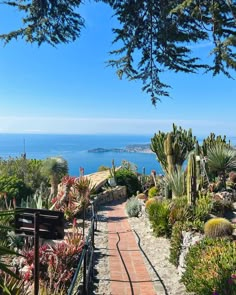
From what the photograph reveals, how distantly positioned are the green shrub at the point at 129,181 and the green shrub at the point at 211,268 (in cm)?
1241

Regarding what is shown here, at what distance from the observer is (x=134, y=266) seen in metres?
7.01

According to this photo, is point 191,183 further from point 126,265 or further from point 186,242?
point 126,265

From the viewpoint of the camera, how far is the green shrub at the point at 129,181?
18.3 metres

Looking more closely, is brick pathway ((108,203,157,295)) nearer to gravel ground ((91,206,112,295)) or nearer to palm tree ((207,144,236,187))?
gravel ground ((91,206,112,295))

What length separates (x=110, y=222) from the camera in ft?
38.1

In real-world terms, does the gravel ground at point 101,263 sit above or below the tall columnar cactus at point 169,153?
below

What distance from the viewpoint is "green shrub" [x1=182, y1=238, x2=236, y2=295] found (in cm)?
440

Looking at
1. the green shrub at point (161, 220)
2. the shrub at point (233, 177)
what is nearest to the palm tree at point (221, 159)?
the shrub at point (233, 177)

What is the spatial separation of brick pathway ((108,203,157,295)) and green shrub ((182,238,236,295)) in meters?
0.85

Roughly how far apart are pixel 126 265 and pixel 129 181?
11479 mm

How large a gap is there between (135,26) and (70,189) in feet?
24.2

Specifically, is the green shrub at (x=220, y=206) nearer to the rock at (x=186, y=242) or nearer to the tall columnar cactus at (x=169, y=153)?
the rock at (x=186, y=242)

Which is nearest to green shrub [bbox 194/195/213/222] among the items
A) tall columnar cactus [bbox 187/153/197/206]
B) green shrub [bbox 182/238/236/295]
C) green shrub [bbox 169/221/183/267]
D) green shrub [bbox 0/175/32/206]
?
tall columnar cactus [bbox 187/153/197/206]

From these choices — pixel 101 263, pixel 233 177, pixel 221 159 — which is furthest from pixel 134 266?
pixel 233 177
